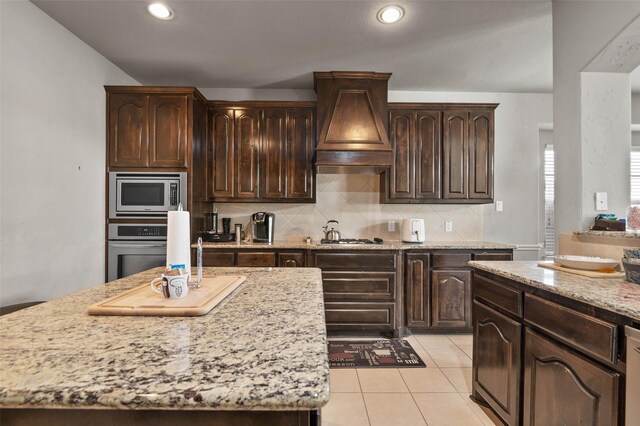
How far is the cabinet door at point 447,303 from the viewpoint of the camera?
312 cm

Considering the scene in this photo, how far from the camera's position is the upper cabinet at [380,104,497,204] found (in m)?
3.35

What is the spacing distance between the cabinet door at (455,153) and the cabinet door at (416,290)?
0.83m

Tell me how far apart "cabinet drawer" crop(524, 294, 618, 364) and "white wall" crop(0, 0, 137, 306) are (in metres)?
2.97

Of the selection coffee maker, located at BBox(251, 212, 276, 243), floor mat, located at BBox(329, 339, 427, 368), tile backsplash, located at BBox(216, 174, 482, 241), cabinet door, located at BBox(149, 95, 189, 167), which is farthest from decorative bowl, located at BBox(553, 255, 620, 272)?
cabinet door, located at BBox(149, 95, 189, 167)

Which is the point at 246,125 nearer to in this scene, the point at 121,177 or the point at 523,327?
the point at 121,177

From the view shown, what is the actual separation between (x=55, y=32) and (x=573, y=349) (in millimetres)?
3677

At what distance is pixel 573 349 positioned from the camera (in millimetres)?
1208

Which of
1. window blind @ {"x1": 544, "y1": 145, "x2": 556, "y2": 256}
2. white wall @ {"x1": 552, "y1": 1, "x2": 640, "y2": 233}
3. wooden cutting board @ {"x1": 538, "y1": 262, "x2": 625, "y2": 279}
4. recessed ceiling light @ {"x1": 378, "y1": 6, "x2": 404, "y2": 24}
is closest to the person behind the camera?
wooden cutting board @ {"x1": 538, "y1": 262, "x2": 625, "y2": 279}

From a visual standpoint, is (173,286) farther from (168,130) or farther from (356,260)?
(168,130)

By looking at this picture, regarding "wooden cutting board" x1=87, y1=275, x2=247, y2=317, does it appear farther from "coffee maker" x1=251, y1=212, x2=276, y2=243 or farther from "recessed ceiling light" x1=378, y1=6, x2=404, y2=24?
"recessed ceiling light" x1=378, y1=6, x2=404, y2=24

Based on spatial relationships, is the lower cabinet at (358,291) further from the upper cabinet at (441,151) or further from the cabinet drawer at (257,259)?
the upper cabinet at (441,151)

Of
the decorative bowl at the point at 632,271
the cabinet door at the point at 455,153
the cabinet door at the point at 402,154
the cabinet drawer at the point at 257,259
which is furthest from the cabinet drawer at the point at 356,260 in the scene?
the decorative bowl at the point at 632,271

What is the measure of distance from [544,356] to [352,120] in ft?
7.94

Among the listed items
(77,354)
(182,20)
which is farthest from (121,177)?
(77,354)
